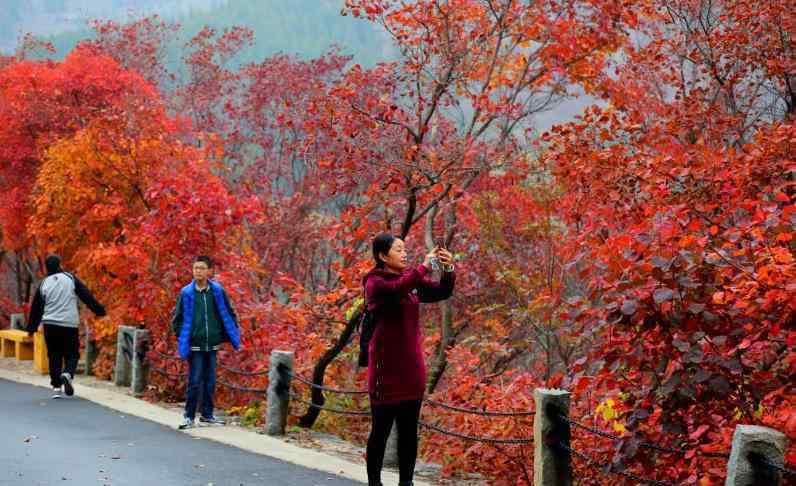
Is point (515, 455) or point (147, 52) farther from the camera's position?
point (147, 52)

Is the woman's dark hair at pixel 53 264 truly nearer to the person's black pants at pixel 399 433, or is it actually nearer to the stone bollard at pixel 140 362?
the stone bollard at pixel 140 362

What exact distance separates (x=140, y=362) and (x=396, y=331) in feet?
29.4

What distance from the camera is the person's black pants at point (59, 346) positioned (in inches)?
594

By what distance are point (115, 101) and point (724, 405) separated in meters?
17.5

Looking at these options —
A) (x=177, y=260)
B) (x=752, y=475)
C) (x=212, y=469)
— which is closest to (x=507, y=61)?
(x=177, y=260)

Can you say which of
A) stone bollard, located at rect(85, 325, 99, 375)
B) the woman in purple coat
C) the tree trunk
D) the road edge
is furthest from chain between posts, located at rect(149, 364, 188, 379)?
the woman in purple coat

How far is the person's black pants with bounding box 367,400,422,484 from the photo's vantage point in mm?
7727

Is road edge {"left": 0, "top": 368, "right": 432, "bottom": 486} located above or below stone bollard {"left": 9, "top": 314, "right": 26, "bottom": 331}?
below

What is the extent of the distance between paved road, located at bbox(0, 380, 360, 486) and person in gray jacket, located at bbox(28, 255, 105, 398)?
1787 millimetres

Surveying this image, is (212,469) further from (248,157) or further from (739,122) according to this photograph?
(248,157)

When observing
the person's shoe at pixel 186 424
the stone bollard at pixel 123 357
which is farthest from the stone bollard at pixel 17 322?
the person's shoe at pixel 186 424

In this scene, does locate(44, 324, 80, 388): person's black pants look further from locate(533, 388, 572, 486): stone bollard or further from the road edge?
locate(533, 388, 572, 486): stone bollard

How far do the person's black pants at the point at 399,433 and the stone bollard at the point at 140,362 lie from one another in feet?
27.8

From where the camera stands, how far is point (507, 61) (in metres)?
16.6
